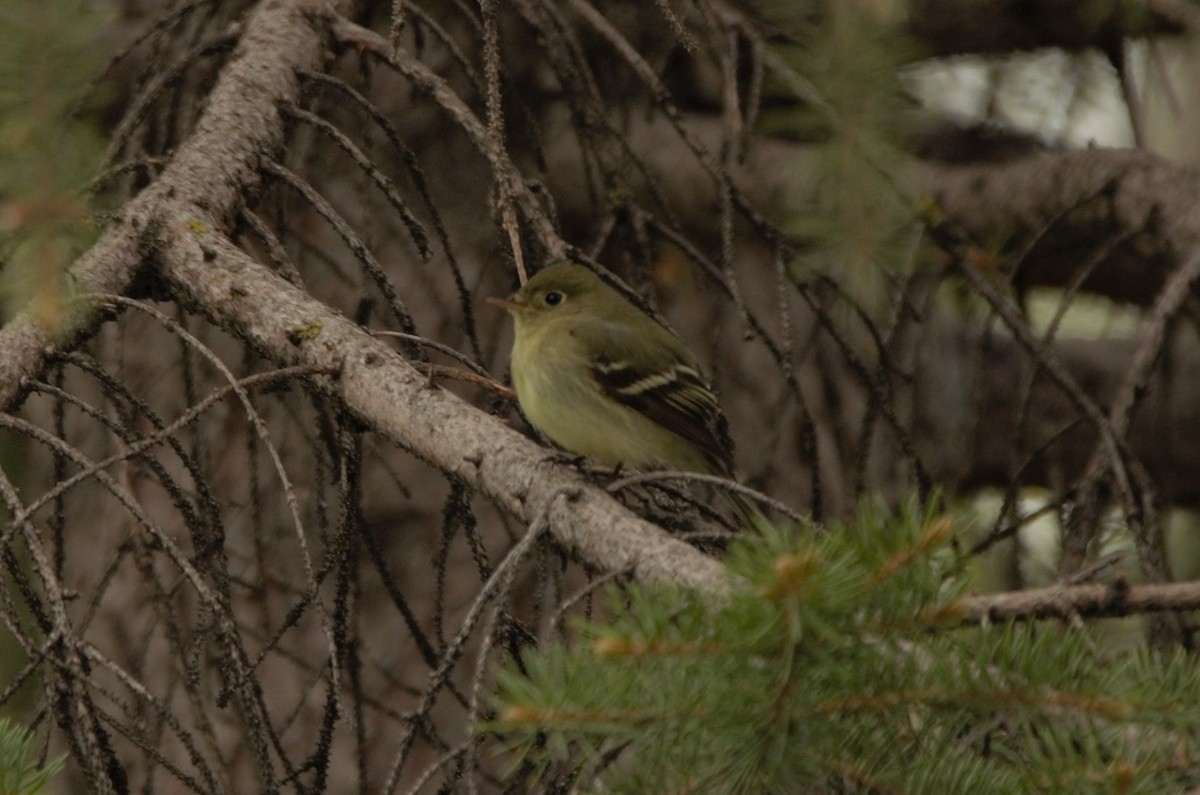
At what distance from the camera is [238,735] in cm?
400

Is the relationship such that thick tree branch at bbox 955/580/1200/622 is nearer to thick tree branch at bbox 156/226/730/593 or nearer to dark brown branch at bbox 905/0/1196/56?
thick tree branch at bbox 156/226/730/593

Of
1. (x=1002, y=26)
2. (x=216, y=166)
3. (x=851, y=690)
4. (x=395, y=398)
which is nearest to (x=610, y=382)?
(x=216, y=166)

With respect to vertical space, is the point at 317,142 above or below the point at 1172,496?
above

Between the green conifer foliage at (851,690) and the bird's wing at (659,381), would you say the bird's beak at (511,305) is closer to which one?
the bird's wing at (659,381)

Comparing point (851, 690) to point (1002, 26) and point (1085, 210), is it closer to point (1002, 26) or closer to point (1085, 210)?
point (1085, 210)

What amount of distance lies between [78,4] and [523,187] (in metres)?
0.86

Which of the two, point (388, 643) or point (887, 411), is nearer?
point (887, 411)

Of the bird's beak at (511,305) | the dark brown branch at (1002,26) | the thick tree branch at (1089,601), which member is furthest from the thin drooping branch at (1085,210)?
the thick tree branch at (1089,601)

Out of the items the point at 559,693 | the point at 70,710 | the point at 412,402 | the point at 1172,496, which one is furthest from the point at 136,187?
the point at 1172,496

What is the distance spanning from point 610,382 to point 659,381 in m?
0.13

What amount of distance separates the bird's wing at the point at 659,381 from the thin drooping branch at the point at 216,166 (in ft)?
3.86

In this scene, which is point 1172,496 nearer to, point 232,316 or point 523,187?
point 523,187

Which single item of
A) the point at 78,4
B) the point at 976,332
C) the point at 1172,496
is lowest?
the point at 1172,496

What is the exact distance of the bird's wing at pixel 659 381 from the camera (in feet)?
12.6
